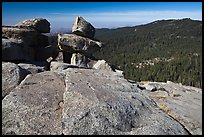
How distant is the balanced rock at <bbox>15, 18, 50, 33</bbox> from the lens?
29172 millimetres

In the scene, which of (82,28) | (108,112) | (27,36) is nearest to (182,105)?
(108,112)

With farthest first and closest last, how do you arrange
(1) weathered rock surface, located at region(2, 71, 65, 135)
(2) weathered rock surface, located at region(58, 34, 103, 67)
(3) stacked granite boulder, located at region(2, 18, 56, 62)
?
(2) weathered rock surface, located at region(58, 34, 103, 67) < (3) stacked granite boulder, located at region(2, 18, 56, 62) < (1) weathered rock surface, located at region(2, 71, 65, 135)

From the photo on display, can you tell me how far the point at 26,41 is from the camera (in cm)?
2727

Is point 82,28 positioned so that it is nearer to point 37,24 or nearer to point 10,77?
point 37,24

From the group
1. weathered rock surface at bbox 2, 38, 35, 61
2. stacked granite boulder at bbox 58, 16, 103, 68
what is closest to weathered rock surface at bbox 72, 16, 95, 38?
stacked granite boulder at bbox 58, 16, 103, 68

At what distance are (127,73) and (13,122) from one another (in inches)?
6095

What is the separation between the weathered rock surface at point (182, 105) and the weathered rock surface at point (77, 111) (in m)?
1.53

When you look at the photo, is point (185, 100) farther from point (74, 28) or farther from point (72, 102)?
point (74, 28)

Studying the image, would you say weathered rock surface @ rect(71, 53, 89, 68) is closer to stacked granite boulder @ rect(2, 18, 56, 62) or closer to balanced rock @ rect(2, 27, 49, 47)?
stacked granite boulder @ rect(2, 18, 56, 62)

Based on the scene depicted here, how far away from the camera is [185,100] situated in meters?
21.0

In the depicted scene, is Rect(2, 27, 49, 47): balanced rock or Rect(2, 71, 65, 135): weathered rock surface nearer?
Rect(2, 71, 65, 135): weathered rock surface

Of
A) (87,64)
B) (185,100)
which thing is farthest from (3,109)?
(87,64)

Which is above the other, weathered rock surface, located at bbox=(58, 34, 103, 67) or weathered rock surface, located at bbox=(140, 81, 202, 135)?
weathered rock surface, located at bbox=(58, 34, 103, 67)

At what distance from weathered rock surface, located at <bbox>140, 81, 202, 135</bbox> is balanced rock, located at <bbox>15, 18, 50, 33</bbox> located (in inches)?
579
